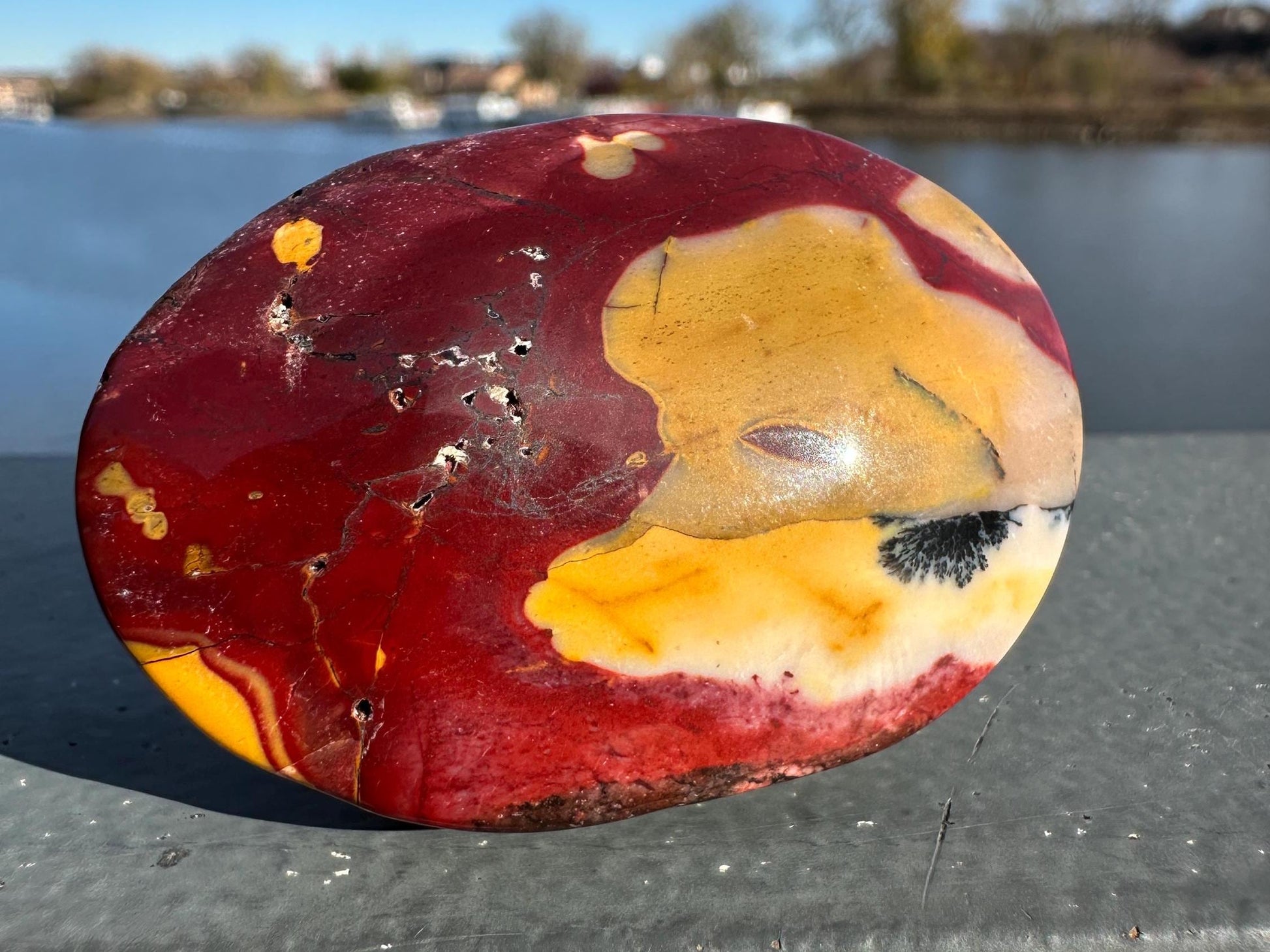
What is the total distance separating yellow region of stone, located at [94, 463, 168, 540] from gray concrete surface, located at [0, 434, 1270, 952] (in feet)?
0.95

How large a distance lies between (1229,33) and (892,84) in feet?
33.8

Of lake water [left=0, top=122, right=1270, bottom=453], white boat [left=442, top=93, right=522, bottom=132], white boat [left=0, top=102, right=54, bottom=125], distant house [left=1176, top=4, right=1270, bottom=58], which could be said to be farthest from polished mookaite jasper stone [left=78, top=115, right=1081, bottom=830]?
distant house [left=1176, top=4, right=1270, bottom=58]

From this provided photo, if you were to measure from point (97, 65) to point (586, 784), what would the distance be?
996 inches

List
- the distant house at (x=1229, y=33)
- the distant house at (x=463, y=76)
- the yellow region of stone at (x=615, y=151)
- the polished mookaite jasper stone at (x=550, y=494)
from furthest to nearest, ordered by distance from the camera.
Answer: the distant house at (x=463, y=76) → the distant house at (x=1229, y=33) → the yellow region of stone at (x=615, y=151) → the polished mookaite jasper stone at (x=550, y=494)

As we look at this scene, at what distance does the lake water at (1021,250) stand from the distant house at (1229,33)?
43.6ft

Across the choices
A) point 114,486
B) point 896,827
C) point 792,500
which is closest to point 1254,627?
point 896,827

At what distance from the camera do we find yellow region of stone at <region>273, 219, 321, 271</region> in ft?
3.01

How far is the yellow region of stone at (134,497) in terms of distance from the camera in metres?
0.86

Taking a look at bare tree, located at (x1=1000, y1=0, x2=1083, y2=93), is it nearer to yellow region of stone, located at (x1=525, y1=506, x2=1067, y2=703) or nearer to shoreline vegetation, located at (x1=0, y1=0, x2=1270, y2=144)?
shoreline vegetation, located at (x1=0, y1=0, x2=1270, y2=144)

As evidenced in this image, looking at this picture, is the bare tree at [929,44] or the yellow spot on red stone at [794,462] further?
the bare tree at [929,44]

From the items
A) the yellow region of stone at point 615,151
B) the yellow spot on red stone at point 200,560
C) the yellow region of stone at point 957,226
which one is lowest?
the yellow spot on red stone at point 200,560

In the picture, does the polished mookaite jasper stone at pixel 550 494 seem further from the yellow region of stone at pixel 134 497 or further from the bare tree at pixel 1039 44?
the bare tree at pixel 1039 44

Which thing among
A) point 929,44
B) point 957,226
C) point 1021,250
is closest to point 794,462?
point 957,226

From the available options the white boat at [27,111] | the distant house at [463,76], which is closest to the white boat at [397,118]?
the white boat at [27,111]
